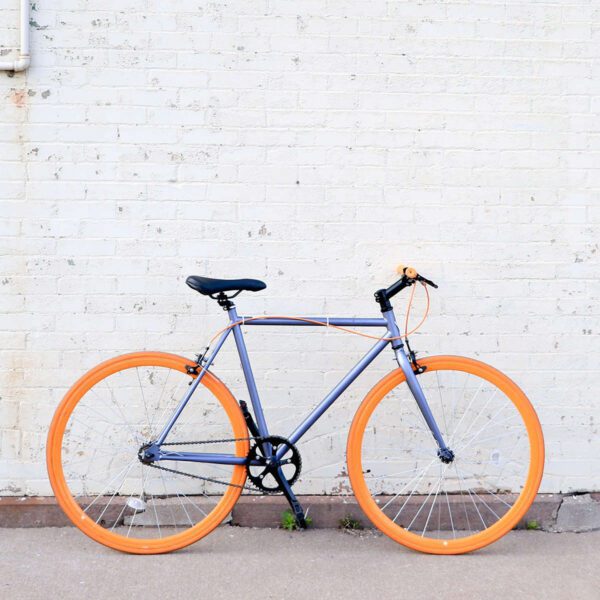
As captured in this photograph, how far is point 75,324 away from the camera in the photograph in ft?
14.4

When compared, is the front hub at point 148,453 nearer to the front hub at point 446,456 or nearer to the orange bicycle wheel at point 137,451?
the orange bicycle wheel at point 137,451

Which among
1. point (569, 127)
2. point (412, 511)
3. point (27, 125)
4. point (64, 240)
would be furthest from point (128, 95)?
point (412, 511)

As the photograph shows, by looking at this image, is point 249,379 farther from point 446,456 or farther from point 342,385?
point 446,456

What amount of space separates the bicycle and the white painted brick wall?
18 cm

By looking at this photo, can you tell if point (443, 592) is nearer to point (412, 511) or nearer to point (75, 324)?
point (412, 511)

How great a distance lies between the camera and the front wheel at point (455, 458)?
4.45 metres

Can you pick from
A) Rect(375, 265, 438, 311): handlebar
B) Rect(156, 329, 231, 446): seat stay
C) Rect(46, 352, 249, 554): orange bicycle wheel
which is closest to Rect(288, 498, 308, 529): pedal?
Rect(46, 352, 249, 554): orange bicycle wheel

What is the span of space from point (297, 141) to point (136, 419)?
1.59 metres

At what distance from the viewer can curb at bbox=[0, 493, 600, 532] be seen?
4.35m

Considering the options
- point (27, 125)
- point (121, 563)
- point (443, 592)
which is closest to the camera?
point (443, 592)

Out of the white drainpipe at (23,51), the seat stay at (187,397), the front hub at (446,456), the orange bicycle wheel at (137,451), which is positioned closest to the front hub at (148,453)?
the seat stay at (187,397)

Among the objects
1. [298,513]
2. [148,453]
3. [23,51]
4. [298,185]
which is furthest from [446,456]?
[23,51]

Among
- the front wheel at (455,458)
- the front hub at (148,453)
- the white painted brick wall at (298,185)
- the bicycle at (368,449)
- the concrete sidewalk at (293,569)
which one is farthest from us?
the front wheel at (455,458)

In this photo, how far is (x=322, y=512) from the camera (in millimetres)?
4414
